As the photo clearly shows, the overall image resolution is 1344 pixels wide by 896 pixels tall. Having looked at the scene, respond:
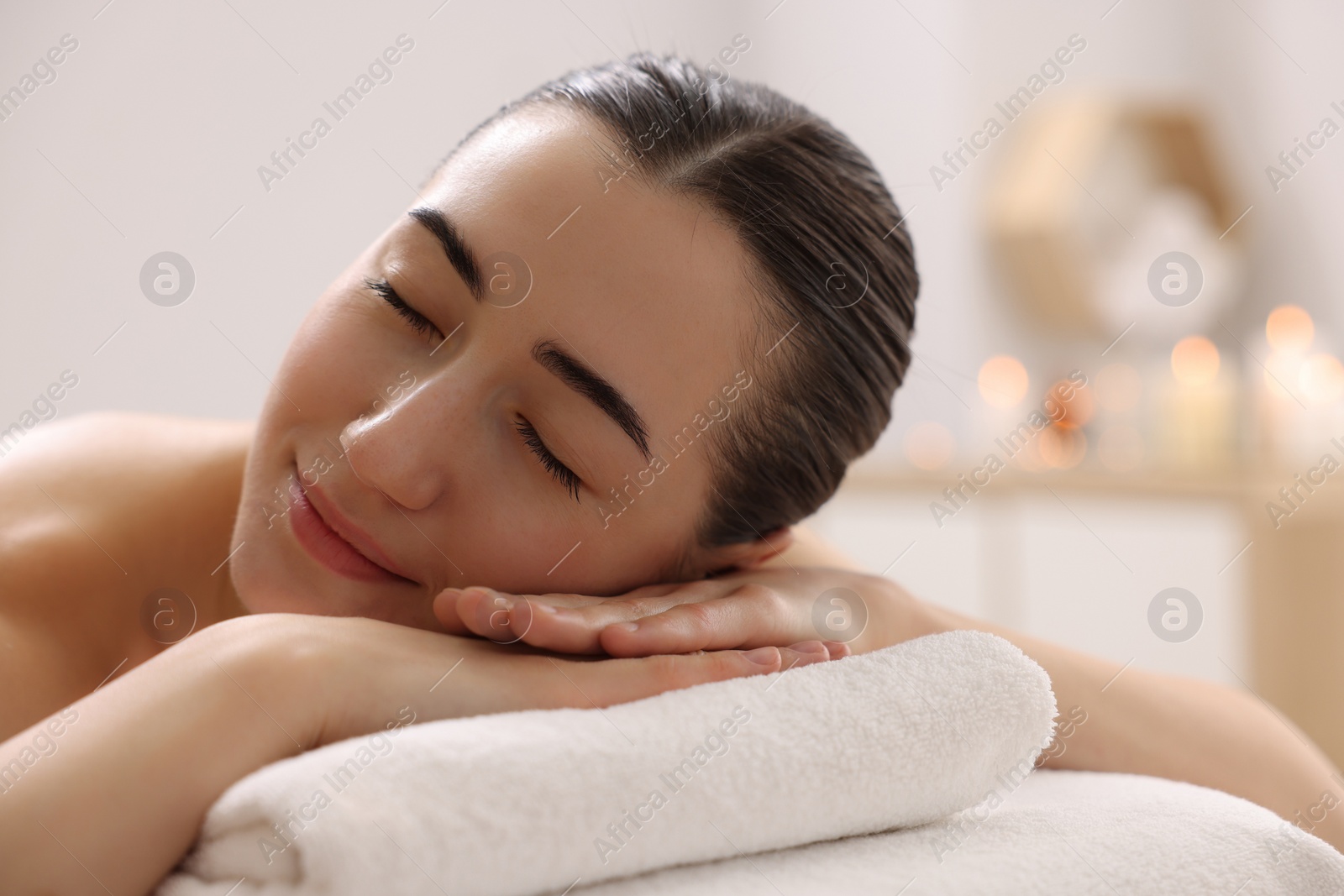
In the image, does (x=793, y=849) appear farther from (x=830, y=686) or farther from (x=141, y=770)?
(x=141, y=770)

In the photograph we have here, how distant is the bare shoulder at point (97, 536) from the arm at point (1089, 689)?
18.0 inches

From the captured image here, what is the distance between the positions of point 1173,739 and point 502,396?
63cm

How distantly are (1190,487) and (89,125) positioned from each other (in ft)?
6.82

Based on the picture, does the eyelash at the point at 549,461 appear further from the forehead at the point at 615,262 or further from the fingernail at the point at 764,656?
the fingernail at the point at 764,656

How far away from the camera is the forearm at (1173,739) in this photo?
2.82ft

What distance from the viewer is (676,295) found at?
2.43 ft

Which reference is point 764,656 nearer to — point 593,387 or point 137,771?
point 593,387

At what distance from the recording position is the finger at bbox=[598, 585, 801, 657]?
629 millimetres

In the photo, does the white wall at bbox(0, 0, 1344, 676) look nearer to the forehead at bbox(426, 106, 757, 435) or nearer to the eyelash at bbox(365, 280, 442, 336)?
the forehead at bbox(426, 106, 757, 435)

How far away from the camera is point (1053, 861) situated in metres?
0.53

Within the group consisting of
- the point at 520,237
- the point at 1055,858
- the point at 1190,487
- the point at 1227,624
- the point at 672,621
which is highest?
the point at 520,237

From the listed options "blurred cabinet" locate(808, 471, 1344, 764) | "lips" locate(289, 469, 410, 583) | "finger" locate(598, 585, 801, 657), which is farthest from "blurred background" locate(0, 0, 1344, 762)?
"lips" locate(289, 469, 410, 583)

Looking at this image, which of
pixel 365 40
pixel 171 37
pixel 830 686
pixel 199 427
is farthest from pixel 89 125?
pixel 830 686

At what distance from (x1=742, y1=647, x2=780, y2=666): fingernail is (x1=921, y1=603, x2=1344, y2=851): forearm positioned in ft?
0.80
